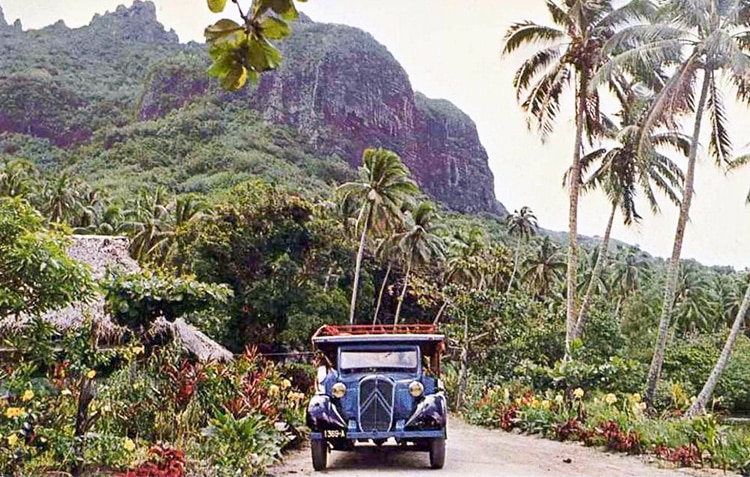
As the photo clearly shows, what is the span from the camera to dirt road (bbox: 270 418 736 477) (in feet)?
24.6

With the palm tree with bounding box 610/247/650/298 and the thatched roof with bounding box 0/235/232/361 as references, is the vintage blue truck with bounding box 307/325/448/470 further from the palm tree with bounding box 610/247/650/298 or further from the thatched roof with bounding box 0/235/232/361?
the palm tree with bounding box 610/247/650/298

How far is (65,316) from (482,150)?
132 m

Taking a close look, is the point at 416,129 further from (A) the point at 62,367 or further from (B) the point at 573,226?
(A) the point at 62,367

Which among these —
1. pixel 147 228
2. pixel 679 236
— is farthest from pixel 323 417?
pixel 147 228

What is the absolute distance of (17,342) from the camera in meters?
6.19

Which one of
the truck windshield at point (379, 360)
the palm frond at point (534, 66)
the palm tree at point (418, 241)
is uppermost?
the palm frond at point (534, 66)

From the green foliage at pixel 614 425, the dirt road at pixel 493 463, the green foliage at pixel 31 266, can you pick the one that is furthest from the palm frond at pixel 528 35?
the green foliage at pixel 31 266

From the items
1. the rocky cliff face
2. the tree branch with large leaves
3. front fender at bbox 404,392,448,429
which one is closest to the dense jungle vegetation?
the tree branch with large leaves

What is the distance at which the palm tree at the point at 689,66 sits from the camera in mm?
13195

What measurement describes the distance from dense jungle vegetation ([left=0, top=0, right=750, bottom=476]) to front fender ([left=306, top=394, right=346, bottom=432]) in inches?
19.9

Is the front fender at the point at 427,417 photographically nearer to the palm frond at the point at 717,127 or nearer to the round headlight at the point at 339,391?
the round headlight at the point at 339,391

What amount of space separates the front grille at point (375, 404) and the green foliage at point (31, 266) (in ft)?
10.7

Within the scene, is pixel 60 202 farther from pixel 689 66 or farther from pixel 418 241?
pixel 689 66

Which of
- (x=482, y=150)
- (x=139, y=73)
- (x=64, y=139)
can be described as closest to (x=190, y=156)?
(x=64, y=139)
